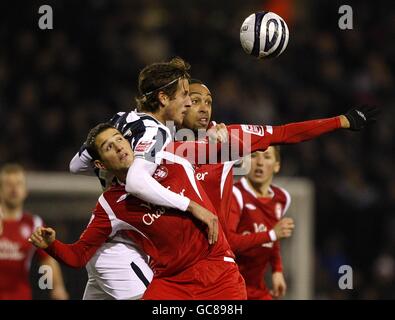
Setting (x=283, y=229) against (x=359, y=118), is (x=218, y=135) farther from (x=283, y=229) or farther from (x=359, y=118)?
(x=283, y=229)

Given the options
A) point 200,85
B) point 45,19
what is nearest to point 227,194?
point 200,85

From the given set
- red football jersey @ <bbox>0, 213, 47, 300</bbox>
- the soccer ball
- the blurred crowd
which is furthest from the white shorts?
the blurred crowd

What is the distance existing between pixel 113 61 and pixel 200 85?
24.3 feet

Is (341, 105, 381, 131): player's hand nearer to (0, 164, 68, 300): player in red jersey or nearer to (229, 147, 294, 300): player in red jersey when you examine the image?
(229, 147, 294, 300): player in red jersey

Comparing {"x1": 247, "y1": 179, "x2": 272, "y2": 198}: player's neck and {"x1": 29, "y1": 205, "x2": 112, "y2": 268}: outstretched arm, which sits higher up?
{"x1": 247, "y1": 179, "x2": 272, "y2": 198}: player's neck

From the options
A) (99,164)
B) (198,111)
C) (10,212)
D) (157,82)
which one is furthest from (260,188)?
(10,212)

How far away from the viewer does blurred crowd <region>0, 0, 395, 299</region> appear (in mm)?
12344

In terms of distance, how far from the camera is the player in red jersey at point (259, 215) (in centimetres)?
694

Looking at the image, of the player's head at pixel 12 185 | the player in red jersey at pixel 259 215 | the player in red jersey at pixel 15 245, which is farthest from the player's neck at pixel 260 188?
the player's head at pixel 12 185

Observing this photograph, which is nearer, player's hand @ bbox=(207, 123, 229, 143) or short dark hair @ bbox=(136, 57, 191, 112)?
player's hand @ bbox=(207, 123, 229, 143)

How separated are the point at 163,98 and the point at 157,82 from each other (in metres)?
0.10

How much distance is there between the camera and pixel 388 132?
42.7ft

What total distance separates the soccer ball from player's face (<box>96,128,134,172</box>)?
1.15m
